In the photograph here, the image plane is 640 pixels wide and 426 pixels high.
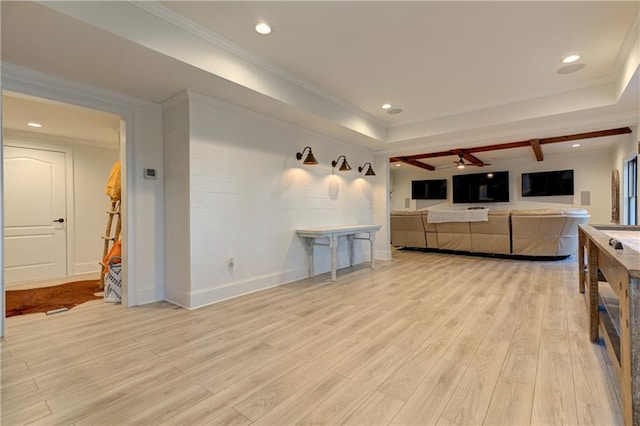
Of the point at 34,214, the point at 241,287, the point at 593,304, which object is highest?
the point at 34,214

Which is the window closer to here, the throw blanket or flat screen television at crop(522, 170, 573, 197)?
flat screen television at crop(522, 170, 573, 197)

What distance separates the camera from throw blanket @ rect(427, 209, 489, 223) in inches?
232

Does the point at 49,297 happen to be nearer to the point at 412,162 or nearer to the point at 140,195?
the point at 140,195

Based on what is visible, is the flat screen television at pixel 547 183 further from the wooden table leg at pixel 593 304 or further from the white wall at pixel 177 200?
the white wall at pixel 177 200

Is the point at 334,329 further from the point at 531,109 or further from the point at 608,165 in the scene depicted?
the point at 608,165

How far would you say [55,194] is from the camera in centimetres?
468

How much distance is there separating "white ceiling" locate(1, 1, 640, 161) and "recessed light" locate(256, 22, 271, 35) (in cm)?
7

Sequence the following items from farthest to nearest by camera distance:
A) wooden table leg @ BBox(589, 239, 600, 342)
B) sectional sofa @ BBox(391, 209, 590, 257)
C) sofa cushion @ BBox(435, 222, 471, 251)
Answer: sofa cushion @ BBox(435, 222, 471, 251)
sectional sofa @ BBox(391, 209, 590, 257)
wooden table leg @ BBox(589, 239, 600, 342)

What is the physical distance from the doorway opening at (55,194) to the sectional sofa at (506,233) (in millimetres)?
5824

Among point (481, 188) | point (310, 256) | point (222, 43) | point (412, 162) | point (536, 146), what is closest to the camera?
point (222, 43)

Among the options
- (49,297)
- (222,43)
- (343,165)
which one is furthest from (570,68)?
(49,297)

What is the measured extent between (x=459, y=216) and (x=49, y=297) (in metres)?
6.63

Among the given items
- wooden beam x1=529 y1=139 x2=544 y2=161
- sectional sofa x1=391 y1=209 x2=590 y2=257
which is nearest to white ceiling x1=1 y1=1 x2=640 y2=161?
wooden beam x1=529 y1=139 x2=544 y2=161

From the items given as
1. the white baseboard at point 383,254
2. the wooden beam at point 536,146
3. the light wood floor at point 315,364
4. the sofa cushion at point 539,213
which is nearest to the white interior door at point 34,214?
the light wood floor at point 315,364
